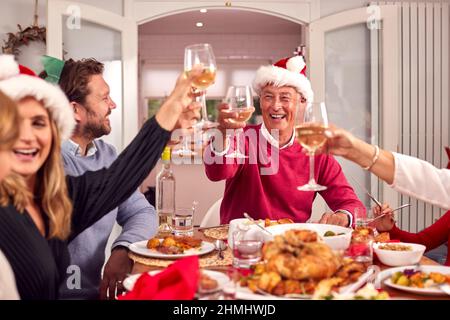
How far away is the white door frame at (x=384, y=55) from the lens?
4.43m

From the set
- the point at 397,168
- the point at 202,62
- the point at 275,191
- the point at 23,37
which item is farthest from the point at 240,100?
the point at 23,37

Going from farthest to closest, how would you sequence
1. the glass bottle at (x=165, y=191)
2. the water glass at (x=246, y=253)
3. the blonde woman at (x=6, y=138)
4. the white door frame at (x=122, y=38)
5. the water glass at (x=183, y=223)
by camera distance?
the white door frame at (x=122, y=38) < the glass bottle at (x=165, y=191) < the water glass at (x=183, y=223) < the water glass at (x=246, y=253) < the blonde woman at (x=6, y=138)

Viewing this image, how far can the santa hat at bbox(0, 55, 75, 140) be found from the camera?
1.26m

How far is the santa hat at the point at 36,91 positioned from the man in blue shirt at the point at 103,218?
67 centimetres

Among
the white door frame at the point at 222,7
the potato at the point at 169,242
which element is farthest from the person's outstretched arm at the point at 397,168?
the white door frame at the point at 222,7

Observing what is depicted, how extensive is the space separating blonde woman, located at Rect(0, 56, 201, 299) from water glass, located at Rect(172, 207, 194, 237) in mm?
434

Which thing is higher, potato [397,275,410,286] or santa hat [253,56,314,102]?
santa hat [253,56,314,102]

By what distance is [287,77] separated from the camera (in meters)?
2.84

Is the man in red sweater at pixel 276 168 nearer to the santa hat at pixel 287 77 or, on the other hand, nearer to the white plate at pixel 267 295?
the santa hat at pixel 287 77

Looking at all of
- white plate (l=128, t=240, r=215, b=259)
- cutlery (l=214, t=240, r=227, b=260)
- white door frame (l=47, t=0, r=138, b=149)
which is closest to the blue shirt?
white plate (l=128, t=240, r=215, b=259)

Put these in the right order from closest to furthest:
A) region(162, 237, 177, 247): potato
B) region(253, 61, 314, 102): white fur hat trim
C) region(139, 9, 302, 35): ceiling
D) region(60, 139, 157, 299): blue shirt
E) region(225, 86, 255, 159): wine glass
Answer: region(162, 237, 177, 247): potato, region(225, 86, 255, 159): wine glass, region(60, 139, 157, 299): blue shirt, region(253, 61, 314, 102): white fur hat trim, region(139, 9, 302, 35): ceiling

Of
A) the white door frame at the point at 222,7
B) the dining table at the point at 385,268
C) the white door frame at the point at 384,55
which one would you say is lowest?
the dining table at the point at 385,268

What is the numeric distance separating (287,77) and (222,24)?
5330mm

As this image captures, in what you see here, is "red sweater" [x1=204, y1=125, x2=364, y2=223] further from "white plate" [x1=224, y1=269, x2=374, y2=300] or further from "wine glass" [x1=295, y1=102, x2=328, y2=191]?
"white plate" [x1=224, y1=269, x2=374, y2=300]
